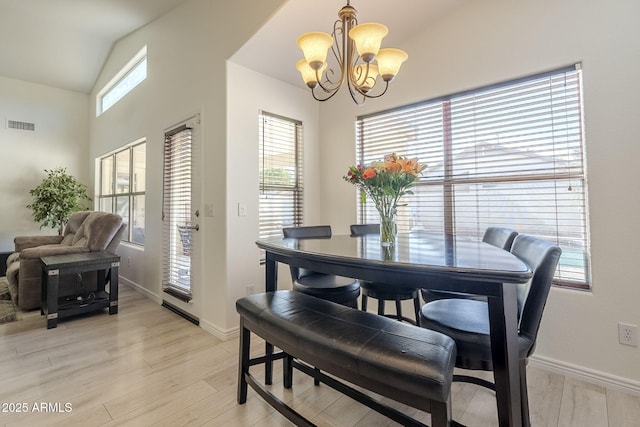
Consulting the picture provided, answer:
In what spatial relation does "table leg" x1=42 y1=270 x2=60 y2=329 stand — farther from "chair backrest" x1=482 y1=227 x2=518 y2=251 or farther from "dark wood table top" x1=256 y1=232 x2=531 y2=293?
"chair backrest" x1=482 y1=227 x2=518 y2=251

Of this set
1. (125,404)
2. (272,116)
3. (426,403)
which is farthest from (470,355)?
(272,116)

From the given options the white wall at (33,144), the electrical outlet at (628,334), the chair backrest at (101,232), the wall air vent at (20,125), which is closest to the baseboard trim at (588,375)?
the electrical outlet at (628,334)

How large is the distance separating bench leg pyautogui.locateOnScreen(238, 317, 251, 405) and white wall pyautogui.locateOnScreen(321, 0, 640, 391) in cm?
202

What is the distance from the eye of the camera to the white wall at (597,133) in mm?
1770

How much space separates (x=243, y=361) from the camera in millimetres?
1668

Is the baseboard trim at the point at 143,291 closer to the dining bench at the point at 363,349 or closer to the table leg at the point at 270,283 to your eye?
the table leg at the point at 270,283

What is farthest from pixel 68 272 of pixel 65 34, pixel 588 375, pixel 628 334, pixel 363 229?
pixel 628 334

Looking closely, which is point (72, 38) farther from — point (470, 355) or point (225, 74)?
point (470, 355)

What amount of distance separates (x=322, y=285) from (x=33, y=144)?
6.39m

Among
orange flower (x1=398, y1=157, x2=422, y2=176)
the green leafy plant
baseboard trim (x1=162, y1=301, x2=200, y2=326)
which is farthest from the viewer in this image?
the green leafy plant

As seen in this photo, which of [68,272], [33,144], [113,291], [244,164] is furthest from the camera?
[33,144]

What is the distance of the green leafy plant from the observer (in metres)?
4.98

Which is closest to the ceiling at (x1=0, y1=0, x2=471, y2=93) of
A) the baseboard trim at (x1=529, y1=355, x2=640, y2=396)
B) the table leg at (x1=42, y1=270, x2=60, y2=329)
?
the table leg at (x1=42, y1=270, x2=60, y2=329)

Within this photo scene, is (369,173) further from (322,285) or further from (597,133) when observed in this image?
(597,133)
